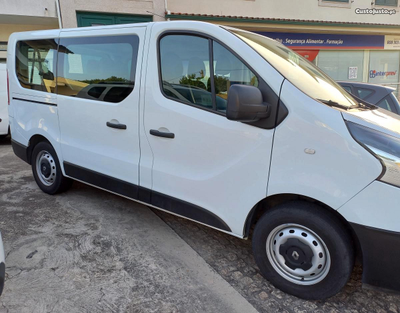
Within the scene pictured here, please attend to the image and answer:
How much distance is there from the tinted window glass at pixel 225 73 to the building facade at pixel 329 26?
870 cm

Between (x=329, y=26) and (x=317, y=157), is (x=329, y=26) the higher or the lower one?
the higher one

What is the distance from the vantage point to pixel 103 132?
11.2 feet

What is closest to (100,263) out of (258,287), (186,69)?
(258,287)

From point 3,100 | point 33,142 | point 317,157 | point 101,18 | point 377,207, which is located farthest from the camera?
point 101,18

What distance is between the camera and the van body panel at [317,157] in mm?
1999

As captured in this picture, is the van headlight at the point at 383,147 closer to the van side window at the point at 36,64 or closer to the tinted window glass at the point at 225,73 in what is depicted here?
the tinted window glass at the point at 225,73

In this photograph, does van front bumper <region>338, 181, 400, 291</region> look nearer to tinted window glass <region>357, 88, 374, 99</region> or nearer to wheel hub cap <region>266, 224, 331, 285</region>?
wheel hub cap <region>266, 224, 331, 285</region>

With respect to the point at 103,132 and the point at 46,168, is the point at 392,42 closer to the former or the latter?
the point at 103,132

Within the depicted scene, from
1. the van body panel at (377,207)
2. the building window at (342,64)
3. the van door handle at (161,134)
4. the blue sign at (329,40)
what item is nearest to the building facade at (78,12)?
the blue sign at (329,40)

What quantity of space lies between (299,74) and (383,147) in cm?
85

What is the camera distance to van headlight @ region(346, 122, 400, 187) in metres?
1.92

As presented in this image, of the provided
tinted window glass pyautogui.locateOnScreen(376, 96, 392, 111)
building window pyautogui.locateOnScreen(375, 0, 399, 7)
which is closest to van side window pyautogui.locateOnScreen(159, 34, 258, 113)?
tinted window glass pyautogui.locateOnScreen(376, 96, 392, 111)

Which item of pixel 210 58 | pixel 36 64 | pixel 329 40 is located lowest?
pixel 36 64

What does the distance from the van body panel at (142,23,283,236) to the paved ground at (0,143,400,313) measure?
0.51m
